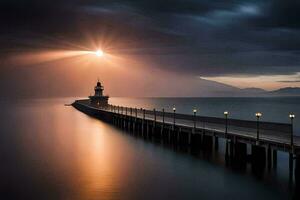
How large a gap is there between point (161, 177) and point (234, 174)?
14.7ft

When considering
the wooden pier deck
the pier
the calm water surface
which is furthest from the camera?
the pier

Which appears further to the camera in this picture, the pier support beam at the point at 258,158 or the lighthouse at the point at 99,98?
the lighthouse at the point at 99,98

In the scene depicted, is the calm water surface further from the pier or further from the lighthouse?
the lighthouse

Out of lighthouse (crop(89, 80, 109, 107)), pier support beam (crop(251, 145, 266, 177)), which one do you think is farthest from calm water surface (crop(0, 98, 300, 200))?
lighthouse (crop(89, 80, 109, 107))

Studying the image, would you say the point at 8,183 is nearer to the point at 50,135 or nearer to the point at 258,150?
the point at 258,150

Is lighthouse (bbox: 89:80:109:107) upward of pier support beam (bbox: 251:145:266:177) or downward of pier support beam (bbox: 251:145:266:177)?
upward

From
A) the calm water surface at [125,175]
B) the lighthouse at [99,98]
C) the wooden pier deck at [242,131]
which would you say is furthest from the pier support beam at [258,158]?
the lighthouse at [99,98]

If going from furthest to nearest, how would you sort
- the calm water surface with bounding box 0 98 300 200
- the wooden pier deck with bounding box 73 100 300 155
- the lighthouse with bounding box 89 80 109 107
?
the lighthouse with bounding box 89 80 109 107 < the wooden pier deck with bounding box 73 100 300 155 < the calm water surface with bounding box 0 98 300 200

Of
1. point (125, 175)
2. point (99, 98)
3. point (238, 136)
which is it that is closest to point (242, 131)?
point (238, 136)

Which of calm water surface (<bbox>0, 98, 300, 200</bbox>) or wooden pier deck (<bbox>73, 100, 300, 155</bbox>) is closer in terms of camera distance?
calm water surface (<bbox>0, 98, 300, 200</bbox>)

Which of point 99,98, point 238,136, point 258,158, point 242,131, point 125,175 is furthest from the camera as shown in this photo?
point 99,98

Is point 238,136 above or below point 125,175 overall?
above

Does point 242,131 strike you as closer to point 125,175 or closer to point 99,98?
point 125,175

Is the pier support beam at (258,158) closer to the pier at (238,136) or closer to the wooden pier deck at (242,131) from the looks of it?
the pier at (238,136)
